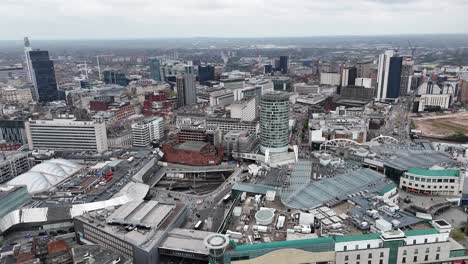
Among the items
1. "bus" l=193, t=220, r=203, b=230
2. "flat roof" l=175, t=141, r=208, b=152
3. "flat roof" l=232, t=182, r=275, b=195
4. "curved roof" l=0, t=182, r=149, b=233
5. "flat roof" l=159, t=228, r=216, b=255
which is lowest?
"bus" l=193, t=220, r=203, b=230

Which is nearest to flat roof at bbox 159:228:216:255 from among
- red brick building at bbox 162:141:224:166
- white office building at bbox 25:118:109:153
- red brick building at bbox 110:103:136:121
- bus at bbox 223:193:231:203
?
bus at bbox 223:193:231:203

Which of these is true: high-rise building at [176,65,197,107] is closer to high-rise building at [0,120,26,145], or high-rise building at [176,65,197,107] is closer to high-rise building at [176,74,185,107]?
high-rise building at [176,74,185,107]

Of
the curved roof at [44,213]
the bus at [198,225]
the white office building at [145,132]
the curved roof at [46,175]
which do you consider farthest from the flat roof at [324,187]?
the white office building at [145,132]

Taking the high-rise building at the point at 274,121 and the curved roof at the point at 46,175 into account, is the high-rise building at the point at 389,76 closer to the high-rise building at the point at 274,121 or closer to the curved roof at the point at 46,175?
the high-rise building at the point at 274,121

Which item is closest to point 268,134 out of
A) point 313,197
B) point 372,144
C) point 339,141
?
point 339,141

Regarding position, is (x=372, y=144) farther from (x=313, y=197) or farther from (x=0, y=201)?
(x=0, y=201)

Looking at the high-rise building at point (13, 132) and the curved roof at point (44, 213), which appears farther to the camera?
the high-rise building at point (13, 132)
